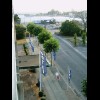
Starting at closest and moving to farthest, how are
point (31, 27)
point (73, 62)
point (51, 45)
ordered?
1. point (51, 45)
2. point (73, 62)
3. point (31, 27)

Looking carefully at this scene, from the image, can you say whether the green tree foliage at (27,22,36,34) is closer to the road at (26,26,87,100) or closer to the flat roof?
the road at (26,26,87,100)

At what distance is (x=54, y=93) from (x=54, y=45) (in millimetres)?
4000


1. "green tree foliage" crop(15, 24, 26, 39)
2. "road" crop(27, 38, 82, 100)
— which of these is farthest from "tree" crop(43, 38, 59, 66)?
"green tree foliage" crop(15, 24, 26, 39)

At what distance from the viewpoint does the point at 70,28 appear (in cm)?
1611

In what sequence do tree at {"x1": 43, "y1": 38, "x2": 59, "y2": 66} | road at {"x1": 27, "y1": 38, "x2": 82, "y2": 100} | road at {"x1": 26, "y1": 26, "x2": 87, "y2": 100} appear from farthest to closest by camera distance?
1. tree at {"x1": 43, "y1": 38, "x2": 59, "y2": 66}
2. road at {"x1": 26, "y1": 26, "x2": 87, "y2": 100}
3. road at {"x1": 27, "y1": 38, "x2": 82, "y2": 100}

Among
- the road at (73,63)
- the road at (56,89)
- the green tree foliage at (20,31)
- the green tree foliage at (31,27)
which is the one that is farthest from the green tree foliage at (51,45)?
the green tree foliage at (20,31)

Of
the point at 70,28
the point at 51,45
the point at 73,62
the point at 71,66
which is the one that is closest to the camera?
the point at 71,66

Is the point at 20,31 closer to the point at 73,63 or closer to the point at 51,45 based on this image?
the point at 51,45

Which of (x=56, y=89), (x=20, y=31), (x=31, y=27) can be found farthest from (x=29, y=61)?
(x=31, y=27)

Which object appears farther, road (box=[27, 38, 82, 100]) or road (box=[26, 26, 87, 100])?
road (box=[26, 26, 87, 100])

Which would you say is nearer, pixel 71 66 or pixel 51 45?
pixel 71 66

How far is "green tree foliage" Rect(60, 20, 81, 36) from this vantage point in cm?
1608
